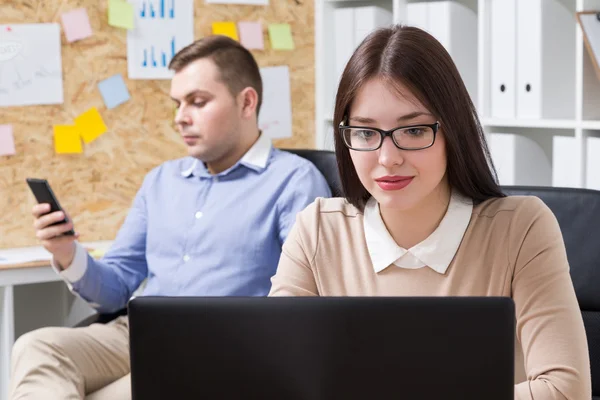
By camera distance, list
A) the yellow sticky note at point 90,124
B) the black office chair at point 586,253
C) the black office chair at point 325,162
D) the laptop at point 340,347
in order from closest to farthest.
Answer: the laptop at point 340,347 → the black office chair at point 586,253 → the black office chair at point 325,162 → the yellow sticky note at point 90,124

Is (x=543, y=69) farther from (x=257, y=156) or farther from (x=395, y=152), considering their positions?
(x=395, y=152)

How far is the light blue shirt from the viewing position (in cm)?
226

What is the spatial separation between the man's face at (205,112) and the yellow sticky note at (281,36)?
2.48ft

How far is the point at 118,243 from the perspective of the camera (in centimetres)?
246

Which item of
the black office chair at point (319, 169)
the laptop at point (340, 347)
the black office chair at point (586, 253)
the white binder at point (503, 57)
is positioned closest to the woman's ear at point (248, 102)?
the black office chair at point (319, 169)

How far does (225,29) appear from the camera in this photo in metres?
3.12

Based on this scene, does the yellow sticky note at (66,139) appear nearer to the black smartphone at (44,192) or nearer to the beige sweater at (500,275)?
the black smartphone at (44,192)

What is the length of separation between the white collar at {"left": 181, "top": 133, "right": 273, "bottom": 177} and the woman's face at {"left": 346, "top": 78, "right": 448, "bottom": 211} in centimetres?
111

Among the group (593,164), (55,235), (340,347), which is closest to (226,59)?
(55,235)

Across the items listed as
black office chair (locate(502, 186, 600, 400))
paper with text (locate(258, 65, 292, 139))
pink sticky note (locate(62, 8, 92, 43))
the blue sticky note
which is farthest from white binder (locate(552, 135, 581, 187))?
pink sticky note (locate(62, 8, 92, 43))

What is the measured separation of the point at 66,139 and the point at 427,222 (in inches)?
71.1

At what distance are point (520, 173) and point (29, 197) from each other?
1545mm

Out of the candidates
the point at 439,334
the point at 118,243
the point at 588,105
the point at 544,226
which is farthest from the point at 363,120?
the point at 118,243

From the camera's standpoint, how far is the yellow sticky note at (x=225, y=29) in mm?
3100
